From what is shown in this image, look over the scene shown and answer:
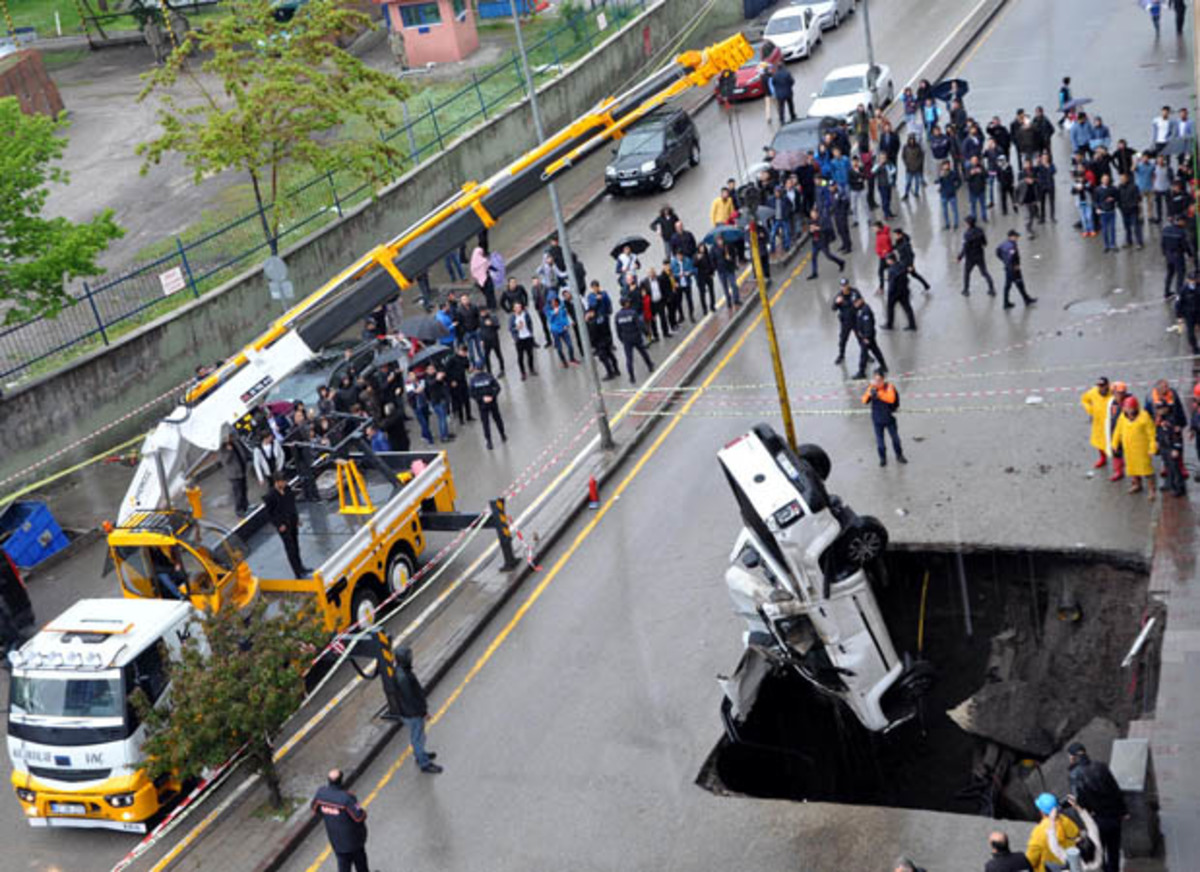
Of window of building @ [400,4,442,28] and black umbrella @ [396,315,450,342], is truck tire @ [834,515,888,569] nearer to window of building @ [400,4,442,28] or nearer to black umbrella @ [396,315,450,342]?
black umbrella @ [396,315,450,342]

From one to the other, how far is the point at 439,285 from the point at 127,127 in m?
16.0

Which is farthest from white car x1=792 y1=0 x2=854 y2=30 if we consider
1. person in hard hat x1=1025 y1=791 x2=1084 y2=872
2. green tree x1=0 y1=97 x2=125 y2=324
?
person in hard hat x1=1025 y1=791 x2=1084 y2=872

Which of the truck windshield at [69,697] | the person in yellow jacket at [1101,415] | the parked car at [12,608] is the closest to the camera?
the truck windshield at [69,697]

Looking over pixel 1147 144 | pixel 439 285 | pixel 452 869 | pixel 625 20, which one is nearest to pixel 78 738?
pixel 452 869

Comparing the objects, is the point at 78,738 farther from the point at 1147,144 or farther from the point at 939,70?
the point at 939,70

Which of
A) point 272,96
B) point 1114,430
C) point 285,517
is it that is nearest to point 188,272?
point 272,96

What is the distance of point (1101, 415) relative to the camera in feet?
63.5

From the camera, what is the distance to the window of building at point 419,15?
146 ft

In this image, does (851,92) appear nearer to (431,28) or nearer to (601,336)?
(601,336)

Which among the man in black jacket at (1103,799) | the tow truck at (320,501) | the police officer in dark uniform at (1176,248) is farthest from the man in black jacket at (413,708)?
the police officer in dark uniform at (1176,248)

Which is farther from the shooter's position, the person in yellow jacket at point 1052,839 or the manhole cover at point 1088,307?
the manhole cover at point 1088,307

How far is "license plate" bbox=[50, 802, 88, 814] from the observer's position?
16844 mm

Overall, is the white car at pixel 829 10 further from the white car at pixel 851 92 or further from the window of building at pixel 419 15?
the window of building at pixel 419 15

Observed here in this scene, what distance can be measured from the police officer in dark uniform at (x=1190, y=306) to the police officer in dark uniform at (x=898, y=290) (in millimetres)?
4513
